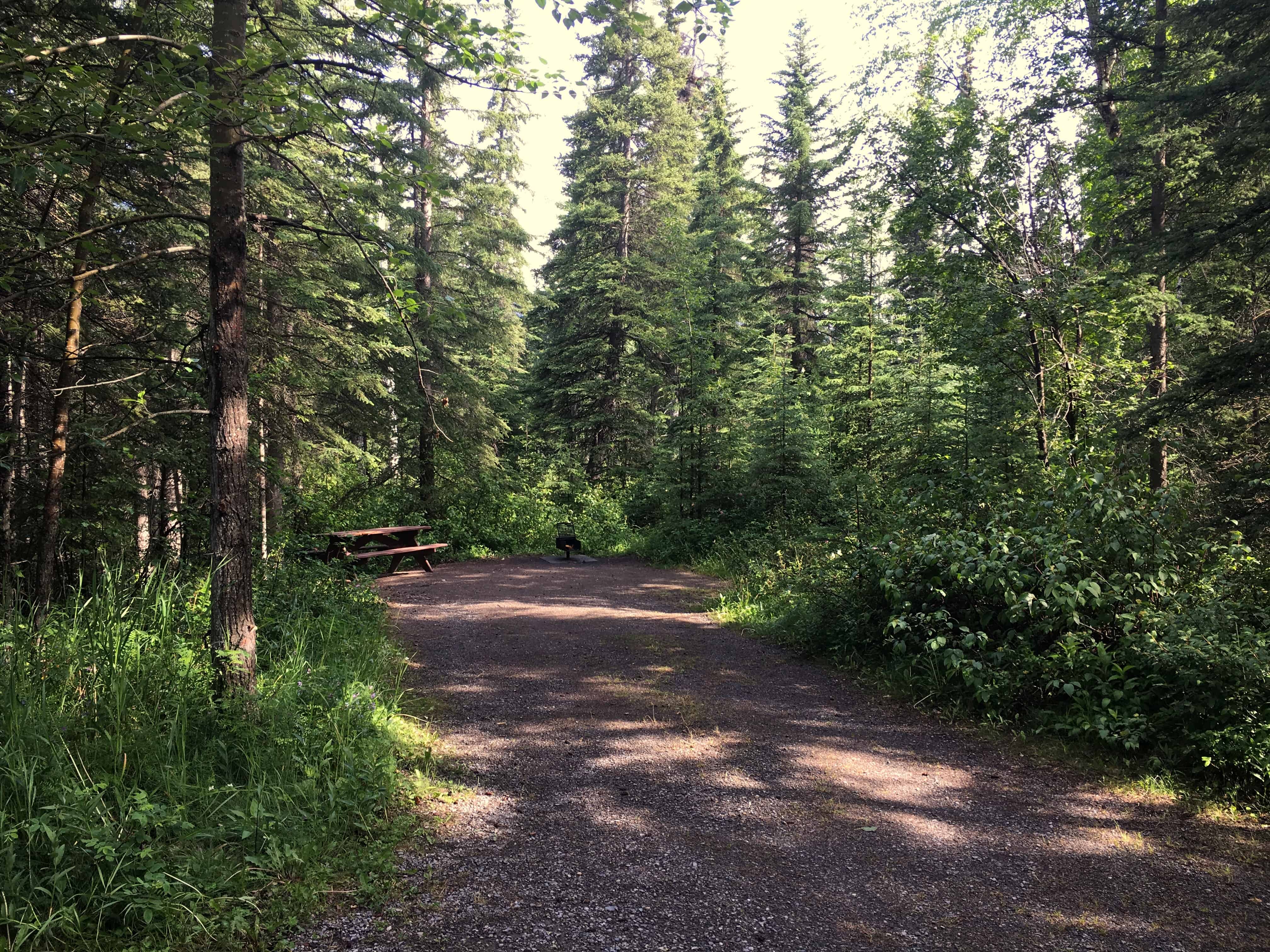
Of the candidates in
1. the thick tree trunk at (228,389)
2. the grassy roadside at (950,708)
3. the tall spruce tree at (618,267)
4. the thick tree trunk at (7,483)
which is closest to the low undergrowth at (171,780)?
the thick tree trunk at (228,389)

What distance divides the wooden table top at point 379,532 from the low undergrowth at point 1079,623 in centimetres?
805

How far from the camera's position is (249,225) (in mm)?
5922

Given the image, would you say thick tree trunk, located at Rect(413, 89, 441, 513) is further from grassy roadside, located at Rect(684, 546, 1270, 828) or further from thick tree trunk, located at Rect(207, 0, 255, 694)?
thick tree trunk, located at Rect(207, 0, 255, 694)

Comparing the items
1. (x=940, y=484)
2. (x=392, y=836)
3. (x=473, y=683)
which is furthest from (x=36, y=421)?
(x=940, y=484)

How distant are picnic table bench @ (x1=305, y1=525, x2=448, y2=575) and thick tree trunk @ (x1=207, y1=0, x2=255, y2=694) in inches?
261

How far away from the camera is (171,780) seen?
3496 millimetres

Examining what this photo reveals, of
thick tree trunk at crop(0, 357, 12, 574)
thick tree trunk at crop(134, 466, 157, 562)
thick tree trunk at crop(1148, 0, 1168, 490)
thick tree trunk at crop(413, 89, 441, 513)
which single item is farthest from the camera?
thick tree trunk at crop(413, 89, 441, 513)

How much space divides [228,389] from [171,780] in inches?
89.2

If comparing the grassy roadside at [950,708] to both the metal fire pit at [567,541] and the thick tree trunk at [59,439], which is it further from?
the thick tree trunk at [59,439]

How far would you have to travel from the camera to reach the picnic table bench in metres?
11.6

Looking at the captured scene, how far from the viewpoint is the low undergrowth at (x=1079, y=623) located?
4508 mm

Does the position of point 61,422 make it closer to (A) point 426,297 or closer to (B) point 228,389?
(B) point 228,389

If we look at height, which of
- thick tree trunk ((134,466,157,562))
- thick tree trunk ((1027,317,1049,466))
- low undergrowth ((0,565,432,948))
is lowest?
low undergrowth ((0,565,432,948))

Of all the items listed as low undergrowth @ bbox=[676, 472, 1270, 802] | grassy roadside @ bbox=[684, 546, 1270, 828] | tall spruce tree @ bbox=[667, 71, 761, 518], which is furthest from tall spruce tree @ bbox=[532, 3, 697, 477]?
low undergrowth @ bbox=[676, 472, 1270, 802]
